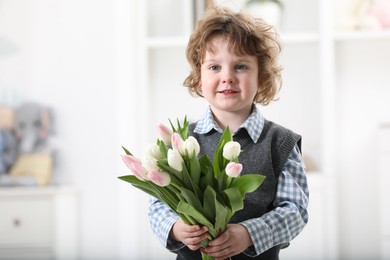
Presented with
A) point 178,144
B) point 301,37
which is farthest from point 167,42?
point 178,144

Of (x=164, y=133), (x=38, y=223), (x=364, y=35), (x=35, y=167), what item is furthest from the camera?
(x=35, y=167)

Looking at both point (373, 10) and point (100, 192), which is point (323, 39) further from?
point (100, 192)

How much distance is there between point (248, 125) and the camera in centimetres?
132

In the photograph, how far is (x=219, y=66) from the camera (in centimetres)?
132

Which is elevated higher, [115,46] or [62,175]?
[115,46]

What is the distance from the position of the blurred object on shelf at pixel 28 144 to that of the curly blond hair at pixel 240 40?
177 centimetres

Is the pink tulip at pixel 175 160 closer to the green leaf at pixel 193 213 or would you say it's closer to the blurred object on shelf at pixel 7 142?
the green leaf at pixel 193 213

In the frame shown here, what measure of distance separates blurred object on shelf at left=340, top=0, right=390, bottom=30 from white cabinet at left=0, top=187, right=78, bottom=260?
55.2 inches

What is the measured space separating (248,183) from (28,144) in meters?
2.16

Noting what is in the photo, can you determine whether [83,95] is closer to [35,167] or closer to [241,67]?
[35,167]

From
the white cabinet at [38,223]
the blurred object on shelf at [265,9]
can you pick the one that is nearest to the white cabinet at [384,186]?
the blurred object on shelf at [265,9]

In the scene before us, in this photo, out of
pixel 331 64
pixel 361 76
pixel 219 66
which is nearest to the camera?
pixel 219 66

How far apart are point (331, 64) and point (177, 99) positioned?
0.69m

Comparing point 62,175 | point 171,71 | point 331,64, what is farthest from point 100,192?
point 331,64
